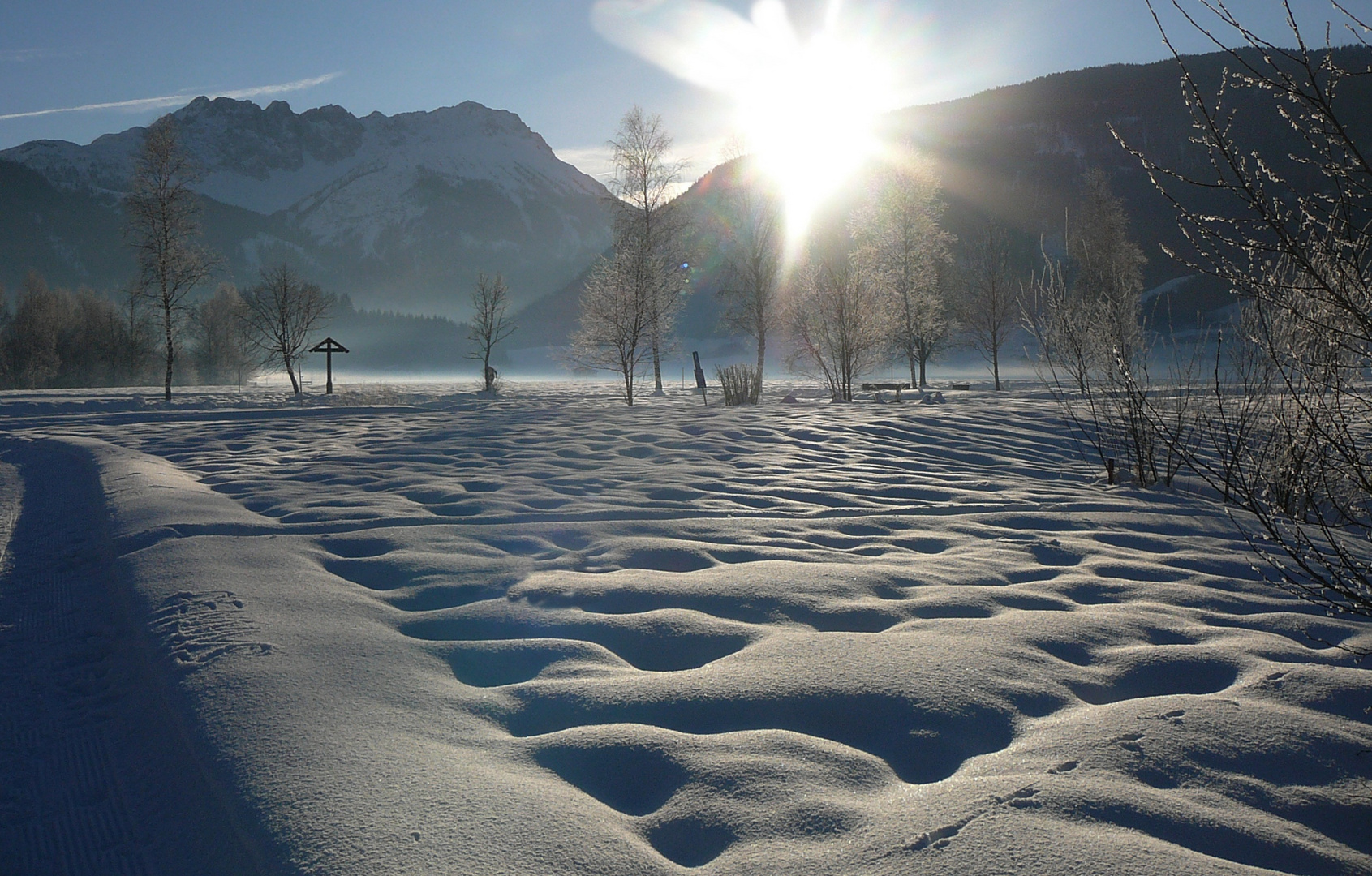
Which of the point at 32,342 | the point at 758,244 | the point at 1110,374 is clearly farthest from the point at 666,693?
the point at 32,342

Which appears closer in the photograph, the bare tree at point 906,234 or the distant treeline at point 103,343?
the bare tree at point 906,234

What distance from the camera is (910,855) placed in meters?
1.36

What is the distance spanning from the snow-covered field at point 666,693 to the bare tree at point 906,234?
21.0 meters

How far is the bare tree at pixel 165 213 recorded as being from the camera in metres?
22.5

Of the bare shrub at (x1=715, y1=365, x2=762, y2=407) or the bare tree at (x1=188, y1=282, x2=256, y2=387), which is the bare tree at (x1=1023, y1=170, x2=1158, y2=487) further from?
the bare tree at (x1=188, y1=282, x2=256, y2=387)

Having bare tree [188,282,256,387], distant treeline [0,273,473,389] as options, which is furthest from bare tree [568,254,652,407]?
bare tree [188,282,256,387]

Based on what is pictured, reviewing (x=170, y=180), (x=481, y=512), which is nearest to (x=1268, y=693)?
(x=481, y=512)

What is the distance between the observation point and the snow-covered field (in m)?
1.46

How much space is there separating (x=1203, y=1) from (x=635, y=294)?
58.3ft

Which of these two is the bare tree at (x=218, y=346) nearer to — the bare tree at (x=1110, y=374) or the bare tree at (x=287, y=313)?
the bare tree at (x=287, y=313)

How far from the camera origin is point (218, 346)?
186 ft

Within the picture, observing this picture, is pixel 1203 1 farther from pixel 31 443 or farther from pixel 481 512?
pixel 31 443

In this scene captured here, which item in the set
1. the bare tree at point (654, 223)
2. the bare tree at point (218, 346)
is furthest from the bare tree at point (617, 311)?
the bare tree at point (218, 346)

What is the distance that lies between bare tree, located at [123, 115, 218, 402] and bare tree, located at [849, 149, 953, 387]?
2192 centimetres
